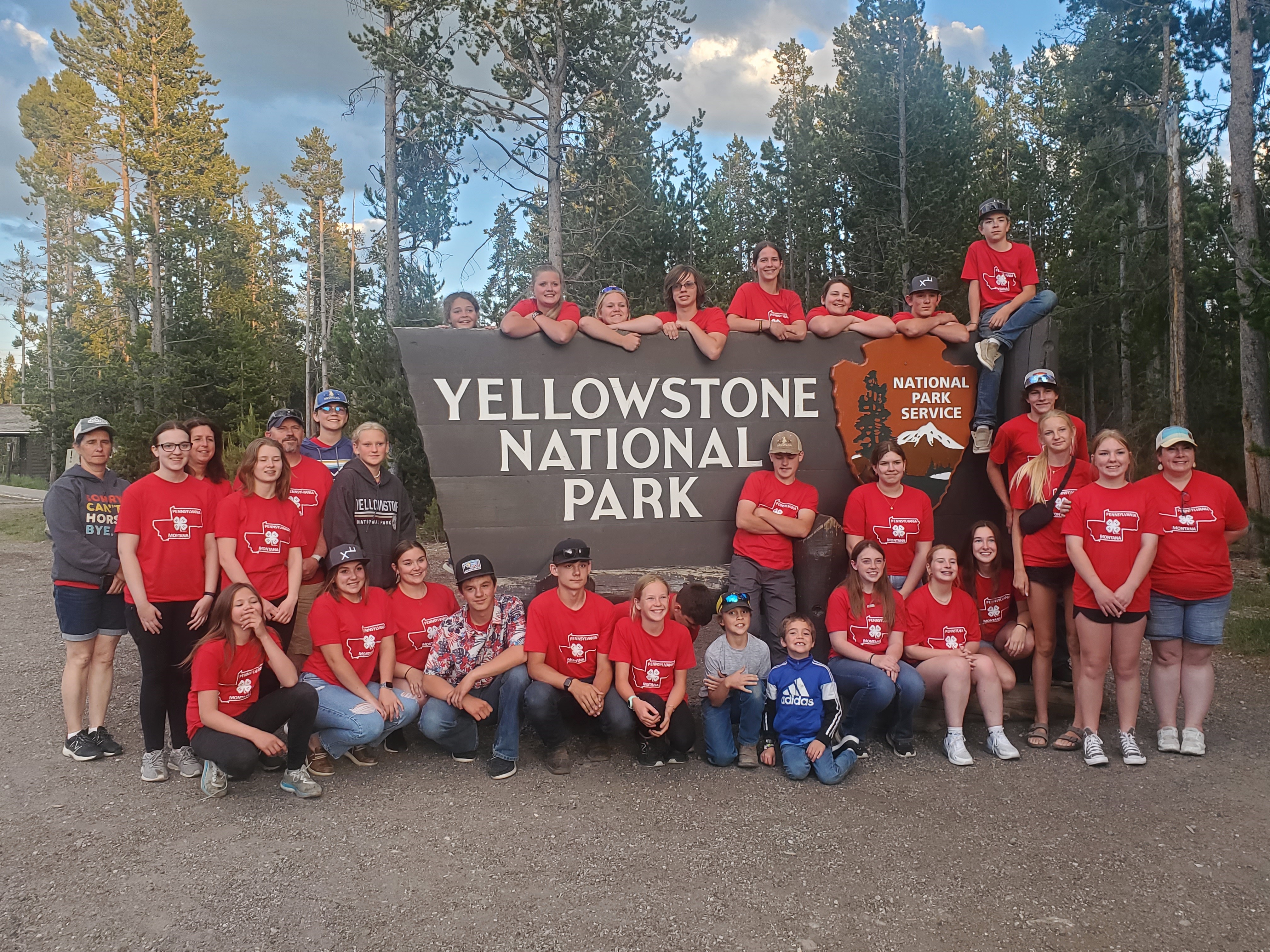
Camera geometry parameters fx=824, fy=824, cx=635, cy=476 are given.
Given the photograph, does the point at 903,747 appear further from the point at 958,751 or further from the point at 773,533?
the point at 773,533

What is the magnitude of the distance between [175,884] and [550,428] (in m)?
3.06

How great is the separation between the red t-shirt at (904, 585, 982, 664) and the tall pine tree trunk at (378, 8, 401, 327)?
456 inches

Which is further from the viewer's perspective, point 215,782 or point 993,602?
point 993,602

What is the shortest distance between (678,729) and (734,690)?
0.36 meters

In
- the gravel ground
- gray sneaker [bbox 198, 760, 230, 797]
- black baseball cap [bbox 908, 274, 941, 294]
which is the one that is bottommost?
the gravel ground

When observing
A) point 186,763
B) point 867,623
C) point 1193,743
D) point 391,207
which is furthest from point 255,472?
point 391,207

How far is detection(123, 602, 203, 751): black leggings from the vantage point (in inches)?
168

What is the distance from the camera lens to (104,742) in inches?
182

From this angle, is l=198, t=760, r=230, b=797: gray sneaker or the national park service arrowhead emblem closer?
l=198, t=760, r=230, b=797: gray sneaker

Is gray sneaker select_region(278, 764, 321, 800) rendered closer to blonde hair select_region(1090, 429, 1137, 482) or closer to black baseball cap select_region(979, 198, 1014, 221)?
blonde hair select_region(1090, 429, 1137, 482)

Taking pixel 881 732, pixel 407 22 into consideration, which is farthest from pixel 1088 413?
pixel 881 732

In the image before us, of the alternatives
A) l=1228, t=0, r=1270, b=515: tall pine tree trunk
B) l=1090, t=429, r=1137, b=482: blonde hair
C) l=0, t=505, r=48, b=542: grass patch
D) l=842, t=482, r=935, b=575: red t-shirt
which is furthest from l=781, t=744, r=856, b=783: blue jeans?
l=0, t=505, r=48, b=542: grass patch

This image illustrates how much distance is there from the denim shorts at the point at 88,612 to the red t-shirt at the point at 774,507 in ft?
11.8

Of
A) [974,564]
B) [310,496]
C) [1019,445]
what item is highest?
[1019,445]
